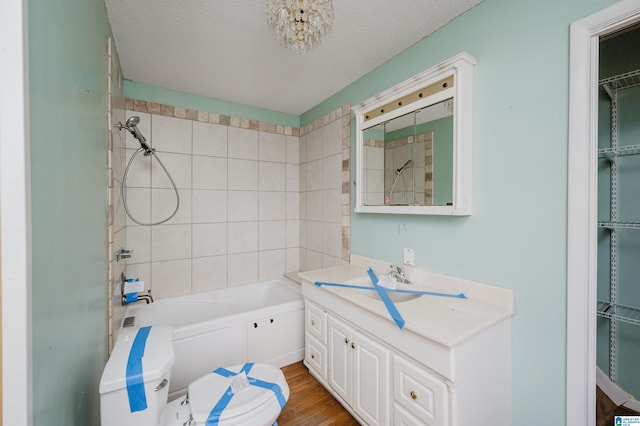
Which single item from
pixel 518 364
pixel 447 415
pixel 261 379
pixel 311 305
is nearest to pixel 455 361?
pixel 447 415

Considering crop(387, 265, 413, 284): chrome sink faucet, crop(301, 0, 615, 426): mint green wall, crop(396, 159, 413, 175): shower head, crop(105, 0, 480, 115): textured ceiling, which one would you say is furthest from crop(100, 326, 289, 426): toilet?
crop(105, 0, 480, 115): textured ceiling

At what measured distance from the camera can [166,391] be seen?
1.13 meters

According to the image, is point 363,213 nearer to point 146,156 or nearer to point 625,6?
point 625,6

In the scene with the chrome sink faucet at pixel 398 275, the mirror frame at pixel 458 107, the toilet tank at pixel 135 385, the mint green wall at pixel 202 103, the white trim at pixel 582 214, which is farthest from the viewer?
the mint green wall at pixel 202 103

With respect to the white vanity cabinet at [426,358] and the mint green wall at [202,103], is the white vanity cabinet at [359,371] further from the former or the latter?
the mint green wall at [202,103]

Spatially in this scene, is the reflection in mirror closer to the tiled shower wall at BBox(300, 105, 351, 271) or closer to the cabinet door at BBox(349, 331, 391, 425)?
the tiled shower wall at BBox(300, 105, 351, 271)

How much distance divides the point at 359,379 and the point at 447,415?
21.3 inches

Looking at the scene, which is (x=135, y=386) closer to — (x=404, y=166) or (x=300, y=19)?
(x=300, y=19)

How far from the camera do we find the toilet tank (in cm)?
94

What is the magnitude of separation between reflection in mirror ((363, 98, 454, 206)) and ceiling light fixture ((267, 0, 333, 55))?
86 cm

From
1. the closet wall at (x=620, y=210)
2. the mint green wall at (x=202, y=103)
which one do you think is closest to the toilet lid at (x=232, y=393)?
the closet wall at (x=620, y=210)

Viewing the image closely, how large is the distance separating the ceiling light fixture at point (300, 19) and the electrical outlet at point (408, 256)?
1.34m

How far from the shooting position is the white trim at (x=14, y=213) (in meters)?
0.50

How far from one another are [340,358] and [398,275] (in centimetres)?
65
